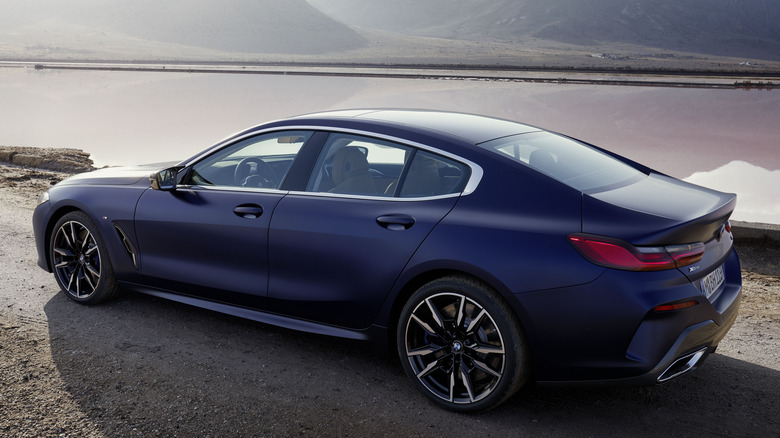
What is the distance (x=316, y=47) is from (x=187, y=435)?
134110 mm

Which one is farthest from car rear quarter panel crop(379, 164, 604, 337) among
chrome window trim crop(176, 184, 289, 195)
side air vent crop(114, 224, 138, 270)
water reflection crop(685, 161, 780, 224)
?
water reflection crop(685, 161, 780, 224)

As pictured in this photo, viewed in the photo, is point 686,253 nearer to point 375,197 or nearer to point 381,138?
point 375,197

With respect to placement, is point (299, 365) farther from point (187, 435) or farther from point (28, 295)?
point (28, 295)

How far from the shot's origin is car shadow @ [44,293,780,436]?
3697 millimetres

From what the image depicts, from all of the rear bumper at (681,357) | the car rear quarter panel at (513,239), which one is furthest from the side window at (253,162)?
the rear bumper at (681,357)

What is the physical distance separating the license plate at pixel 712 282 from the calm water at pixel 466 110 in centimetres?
642

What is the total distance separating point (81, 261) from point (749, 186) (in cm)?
1047

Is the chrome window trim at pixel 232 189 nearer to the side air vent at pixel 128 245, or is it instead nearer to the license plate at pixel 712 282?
the side air vent at pixel 128 245

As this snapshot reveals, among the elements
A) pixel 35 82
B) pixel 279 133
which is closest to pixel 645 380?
pixel 279 133

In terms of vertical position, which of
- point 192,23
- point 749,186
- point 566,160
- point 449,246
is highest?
point 192,23

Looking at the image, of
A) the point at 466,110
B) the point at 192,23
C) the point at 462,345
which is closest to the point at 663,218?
the point at 462,345

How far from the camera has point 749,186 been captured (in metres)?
11.8

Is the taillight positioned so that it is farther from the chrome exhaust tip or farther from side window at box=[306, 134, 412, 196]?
side window at box=[306, 134, 412, 196]

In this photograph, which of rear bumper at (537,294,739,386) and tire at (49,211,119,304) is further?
tire at (49,211,119,304)
